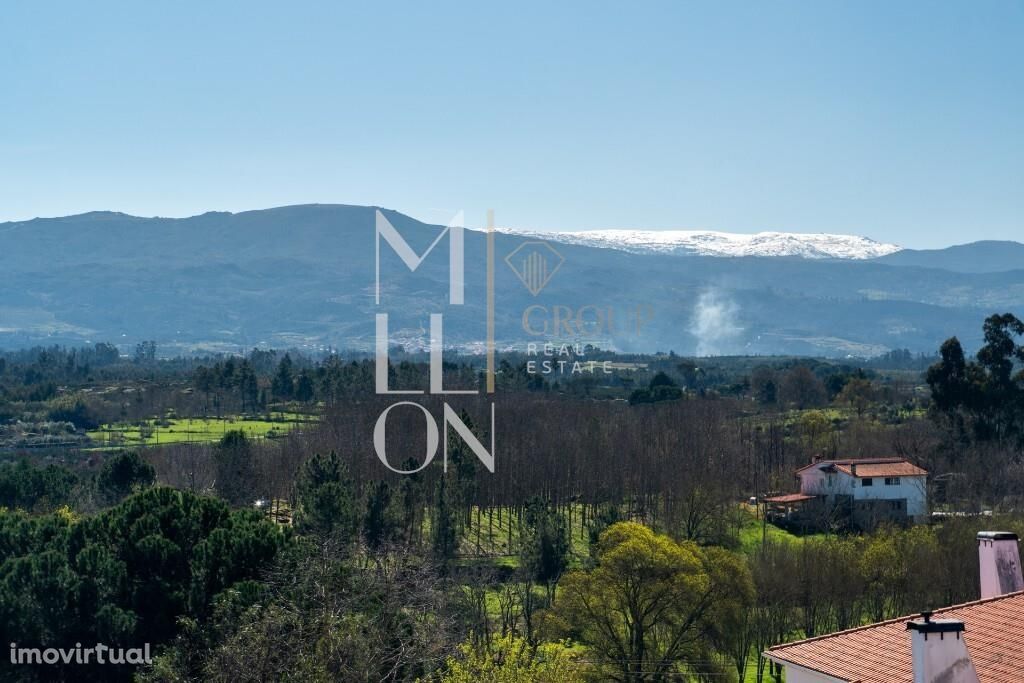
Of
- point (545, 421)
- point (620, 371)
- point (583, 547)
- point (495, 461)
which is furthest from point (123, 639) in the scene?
point (620, 371)

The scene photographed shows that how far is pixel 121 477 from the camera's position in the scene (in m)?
49.2

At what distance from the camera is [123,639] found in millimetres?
24297

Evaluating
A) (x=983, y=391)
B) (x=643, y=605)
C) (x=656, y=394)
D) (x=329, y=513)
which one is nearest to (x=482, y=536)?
(x=329, y=513)

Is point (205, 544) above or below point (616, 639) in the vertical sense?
above

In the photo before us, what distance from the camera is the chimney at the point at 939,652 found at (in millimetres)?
11688

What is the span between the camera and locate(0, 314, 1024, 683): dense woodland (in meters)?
24.2

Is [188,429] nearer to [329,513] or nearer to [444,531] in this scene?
[444,531]

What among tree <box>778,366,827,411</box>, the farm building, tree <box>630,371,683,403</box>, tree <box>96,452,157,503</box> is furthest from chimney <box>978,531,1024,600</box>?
tree <box>778,366,827,411</box>

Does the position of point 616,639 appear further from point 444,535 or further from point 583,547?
point 583,547

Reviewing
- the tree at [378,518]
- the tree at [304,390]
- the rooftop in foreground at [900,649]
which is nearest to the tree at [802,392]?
the tree at [304,390]

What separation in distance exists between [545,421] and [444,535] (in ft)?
97.5

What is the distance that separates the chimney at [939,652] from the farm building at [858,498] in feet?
157

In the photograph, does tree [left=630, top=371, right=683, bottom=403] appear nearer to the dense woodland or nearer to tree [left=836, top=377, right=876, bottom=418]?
the dense woodland

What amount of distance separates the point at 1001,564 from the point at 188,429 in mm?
82772
